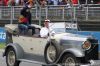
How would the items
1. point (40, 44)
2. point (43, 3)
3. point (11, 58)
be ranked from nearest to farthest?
1. point (40, 44)
2. point (11, 58)
3. point (43, 3)

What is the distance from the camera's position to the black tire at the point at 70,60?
1097 centimetres

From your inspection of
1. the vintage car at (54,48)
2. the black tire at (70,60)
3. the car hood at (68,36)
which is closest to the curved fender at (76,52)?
the vintage car at (54,48)

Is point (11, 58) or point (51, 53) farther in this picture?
point (11, 58)

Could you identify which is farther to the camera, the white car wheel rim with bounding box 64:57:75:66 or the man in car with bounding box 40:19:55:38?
the man in car with bounding box 40:19:55:38

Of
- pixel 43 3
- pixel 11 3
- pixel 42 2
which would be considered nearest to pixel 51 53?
pixel 43 3

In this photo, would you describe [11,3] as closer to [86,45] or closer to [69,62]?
[69,62]

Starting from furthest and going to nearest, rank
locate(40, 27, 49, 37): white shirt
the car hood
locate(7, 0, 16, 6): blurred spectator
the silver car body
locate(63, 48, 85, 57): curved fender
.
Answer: locate(7, 0, 16, 6): blurred spectator
locate(40, 27, 49, 37): white shirt
the car hood
the silver car body
locate(63, 48, 85, 57): curved fender

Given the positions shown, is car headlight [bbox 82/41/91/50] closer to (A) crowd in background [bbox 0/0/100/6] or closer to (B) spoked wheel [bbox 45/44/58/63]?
(B) spoked wheel [bbox 45/44/58/63]

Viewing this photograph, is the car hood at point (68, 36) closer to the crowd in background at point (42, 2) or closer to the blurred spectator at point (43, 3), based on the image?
the crowd in background at point (42, 2)

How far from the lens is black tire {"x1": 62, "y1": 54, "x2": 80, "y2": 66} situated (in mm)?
10969

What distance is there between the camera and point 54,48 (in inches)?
457

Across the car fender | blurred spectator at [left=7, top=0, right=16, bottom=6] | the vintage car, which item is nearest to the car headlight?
Result: the vintage car

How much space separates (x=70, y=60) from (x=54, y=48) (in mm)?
688

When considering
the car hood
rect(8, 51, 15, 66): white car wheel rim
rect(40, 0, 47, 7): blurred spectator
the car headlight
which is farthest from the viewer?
rect(40, 0, 47, 7): blurred spectator
